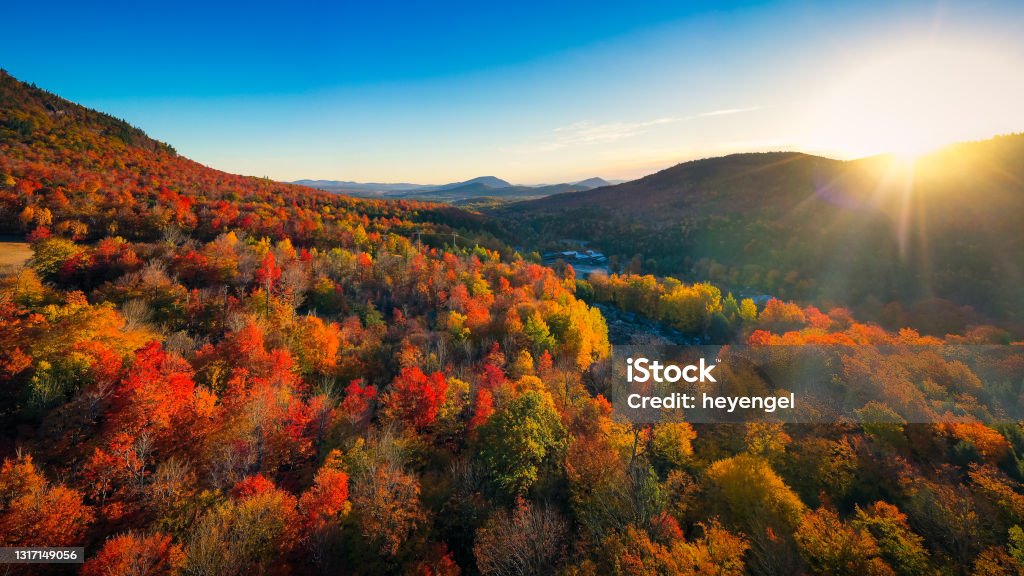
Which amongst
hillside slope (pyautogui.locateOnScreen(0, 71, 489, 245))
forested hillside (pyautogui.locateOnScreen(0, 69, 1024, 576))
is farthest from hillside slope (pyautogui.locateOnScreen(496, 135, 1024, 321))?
hillside slope (pyautogui.locateOnScreen(0, 71, 489, 245))

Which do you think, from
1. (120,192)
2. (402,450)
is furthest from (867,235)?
(120,192)

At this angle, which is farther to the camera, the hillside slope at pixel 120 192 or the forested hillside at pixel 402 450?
the hillside slope at pixel 120 192

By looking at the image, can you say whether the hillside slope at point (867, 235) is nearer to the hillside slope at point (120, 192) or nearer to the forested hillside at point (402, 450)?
the forested hillside at point (402, 450)

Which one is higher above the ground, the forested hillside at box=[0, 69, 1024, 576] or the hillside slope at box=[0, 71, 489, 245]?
the hillside slope at box=[0, 71, 489, 245]

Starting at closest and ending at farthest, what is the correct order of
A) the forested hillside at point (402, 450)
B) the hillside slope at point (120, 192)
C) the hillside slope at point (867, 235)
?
the forested hillside at point (402, 450) < the hillside slope at point (120, 192) < the hillside slope at point (867, 235)

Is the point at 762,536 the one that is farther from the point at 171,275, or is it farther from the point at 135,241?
the point at 135,241

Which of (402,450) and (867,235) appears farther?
(867,235)

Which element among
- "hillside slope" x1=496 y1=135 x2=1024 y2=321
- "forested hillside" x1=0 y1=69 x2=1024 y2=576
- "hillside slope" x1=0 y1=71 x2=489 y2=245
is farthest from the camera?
"hillside slope" x1=496 y1=135 x2=1024 y2=321

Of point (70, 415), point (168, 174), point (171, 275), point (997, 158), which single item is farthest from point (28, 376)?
point (997, 158)

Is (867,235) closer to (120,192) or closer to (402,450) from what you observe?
(402,450)

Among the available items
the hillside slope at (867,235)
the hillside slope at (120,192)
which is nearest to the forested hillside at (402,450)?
the hillside slope at (120,192)

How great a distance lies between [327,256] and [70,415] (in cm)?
5532

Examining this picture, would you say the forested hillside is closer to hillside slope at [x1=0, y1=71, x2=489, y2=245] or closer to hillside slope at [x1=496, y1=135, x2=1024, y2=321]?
hillside slope at [x1=0, y1=71, x2=489, y2=245]

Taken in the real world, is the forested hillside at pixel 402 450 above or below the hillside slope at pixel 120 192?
below
